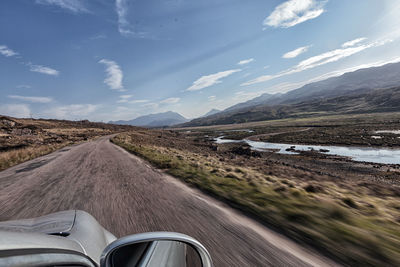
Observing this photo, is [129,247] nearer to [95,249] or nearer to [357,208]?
[95,249]

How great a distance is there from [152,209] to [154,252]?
3.47 metres

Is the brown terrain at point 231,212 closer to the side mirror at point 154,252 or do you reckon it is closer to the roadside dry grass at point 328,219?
the roadside dry grass at point 328,219

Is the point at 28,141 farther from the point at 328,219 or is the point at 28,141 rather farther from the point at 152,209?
the point at 328,219

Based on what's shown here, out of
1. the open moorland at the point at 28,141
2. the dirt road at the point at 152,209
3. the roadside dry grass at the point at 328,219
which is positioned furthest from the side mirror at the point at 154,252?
the open moorland at the point at 28,141

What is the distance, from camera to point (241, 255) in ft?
10.8

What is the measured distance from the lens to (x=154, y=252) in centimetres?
207

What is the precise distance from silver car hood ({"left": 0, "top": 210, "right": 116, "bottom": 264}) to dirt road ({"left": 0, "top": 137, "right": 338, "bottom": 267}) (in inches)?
76.7

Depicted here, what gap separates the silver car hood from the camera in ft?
3.30

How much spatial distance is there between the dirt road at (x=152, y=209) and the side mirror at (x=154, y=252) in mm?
1288

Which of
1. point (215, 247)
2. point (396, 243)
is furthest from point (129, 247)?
point (396, 243)

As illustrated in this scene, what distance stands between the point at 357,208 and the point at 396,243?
221cm

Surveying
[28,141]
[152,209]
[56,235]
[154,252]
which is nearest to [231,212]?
[152,209]

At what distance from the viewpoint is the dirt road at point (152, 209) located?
337 cm

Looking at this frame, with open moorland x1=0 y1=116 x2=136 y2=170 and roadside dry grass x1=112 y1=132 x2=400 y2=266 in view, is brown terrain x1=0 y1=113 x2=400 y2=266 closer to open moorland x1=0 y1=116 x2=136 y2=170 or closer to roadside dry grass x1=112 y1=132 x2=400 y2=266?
roadside dry grass x1=112 y1=132 x2=400 y2=266
